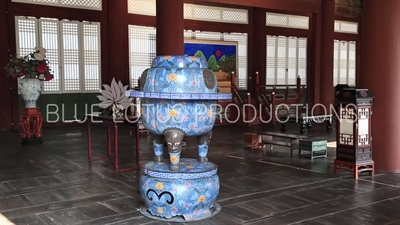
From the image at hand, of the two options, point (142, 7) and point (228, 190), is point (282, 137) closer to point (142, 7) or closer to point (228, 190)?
point (228, 190)

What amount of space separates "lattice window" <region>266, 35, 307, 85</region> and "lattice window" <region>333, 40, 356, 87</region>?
128cm

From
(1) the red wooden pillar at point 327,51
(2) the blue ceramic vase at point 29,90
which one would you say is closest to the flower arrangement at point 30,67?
(2) the blue ceramic vase at point 29,90

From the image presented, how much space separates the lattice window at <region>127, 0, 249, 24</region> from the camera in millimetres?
9945

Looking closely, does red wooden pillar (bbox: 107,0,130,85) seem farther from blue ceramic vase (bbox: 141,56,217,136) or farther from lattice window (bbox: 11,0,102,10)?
blue ceramic vase (bbox: 141,56,217,136)

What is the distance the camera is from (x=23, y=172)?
4641 millimetres

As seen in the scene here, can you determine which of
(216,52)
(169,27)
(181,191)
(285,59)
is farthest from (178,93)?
(285,59)

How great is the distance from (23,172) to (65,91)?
16.2 ft

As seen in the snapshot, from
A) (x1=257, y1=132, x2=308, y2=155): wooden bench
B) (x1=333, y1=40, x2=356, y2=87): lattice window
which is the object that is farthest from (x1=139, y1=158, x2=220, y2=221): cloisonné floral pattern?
(x1=333, y1=40, x2=356, y2=87): lattice window

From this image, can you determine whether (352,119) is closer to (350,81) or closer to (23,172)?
(23,172)

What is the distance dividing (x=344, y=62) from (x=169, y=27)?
9.09 meters

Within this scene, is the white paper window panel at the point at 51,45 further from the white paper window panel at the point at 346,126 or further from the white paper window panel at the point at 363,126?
the white paper window panel at the point at 363,126

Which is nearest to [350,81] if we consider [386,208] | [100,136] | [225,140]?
[225,140]

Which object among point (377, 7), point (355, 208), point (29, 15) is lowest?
point (355, 208)

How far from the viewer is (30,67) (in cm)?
679
